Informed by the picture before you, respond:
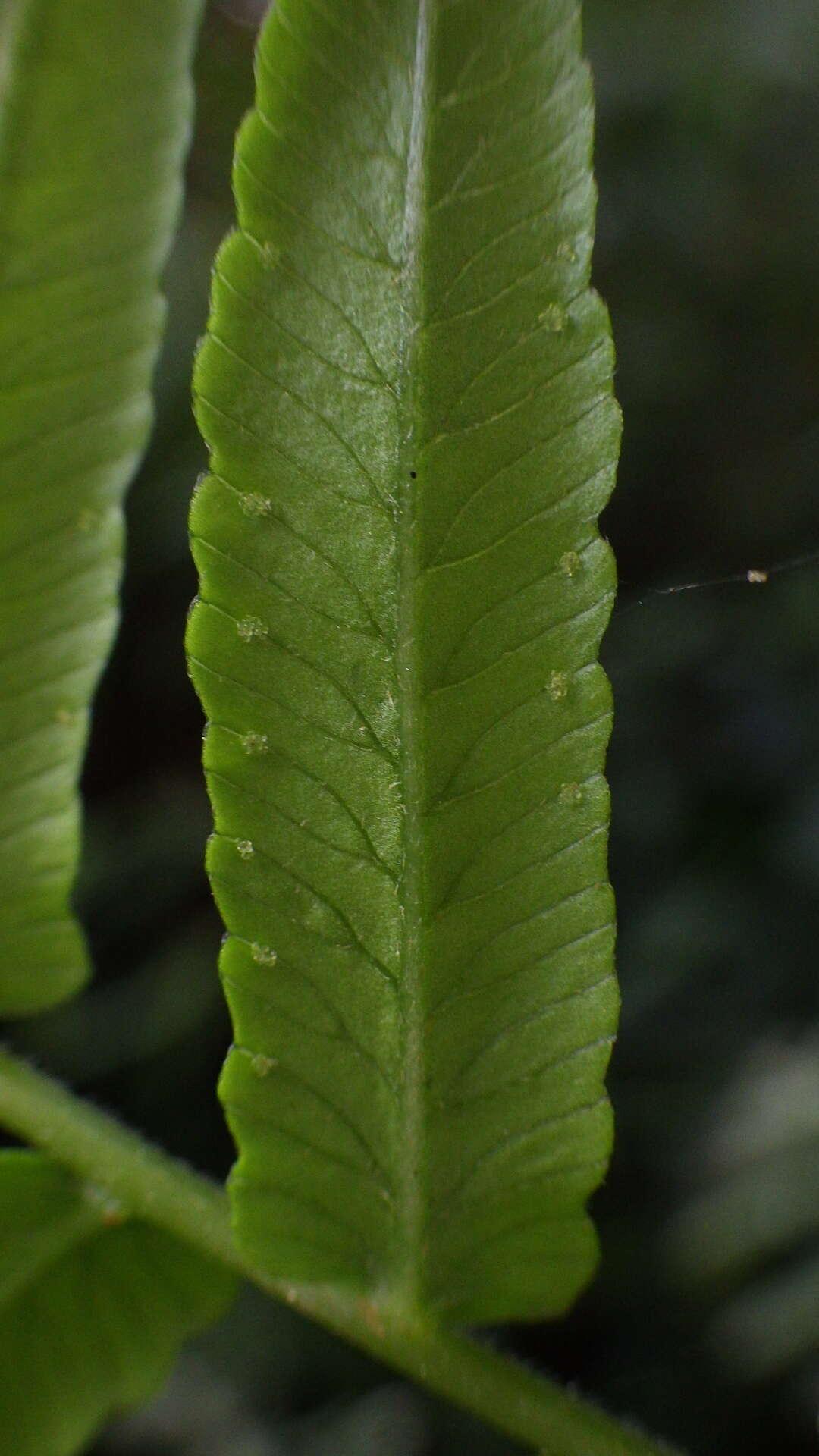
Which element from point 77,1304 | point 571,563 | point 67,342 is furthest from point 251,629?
point 77,1304

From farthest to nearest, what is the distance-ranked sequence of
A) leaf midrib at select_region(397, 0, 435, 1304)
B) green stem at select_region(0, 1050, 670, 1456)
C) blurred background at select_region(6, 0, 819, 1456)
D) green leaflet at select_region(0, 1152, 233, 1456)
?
blurred background at select_region(6, 0, 819, 1456), green leaflet at select_region(0, 1152, 233, 1456), green stem at select_region(0, 1050, 670, 1456), leaf midrib at select_region(397, 0, 435, 1304)

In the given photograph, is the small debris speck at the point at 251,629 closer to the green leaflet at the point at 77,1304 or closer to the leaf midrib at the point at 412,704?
the leaf midrib at the point at 412,704

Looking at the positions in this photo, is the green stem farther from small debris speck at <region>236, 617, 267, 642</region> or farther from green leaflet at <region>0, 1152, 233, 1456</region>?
small debris speck at <region>236, 617, 267, 642</region>

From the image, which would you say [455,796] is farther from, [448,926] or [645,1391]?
[645,1391]

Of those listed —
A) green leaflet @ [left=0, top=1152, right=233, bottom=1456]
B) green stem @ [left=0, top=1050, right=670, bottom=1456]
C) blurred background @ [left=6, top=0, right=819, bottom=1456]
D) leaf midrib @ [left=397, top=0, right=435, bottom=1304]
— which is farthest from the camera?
blurred background @ [left=6, top=0, right=819, bottom=1456]

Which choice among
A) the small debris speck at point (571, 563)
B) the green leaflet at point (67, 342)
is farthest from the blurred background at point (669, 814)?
the small debris speck at point (571, 563)

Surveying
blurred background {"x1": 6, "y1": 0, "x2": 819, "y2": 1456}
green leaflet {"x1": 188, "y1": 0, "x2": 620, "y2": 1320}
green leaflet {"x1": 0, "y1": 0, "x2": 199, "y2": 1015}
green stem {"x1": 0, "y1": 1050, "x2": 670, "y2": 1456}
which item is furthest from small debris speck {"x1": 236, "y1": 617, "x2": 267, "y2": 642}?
blurred background {"x1": 6, "y1": 0, "x2": 819, "y2": 1456}
